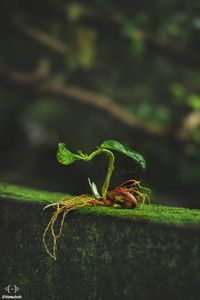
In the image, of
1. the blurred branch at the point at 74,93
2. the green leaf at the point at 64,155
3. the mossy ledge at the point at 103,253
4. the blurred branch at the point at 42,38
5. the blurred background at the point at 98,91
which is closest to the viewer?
the mossy ledge at the point at 103,253

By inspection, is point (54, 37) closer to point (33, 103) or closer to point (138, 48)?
point (33, 103)

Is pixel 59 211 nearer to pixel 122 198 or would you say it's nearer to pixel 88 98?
pixel 122 198

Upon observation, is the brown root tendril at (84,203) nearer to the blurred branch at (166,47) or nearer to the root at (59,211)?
the root at (59,211)

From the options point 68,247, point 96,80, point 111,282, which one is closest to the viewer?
point 111,282

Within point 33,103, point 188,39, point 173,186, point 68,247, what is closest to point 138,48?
point 188,39

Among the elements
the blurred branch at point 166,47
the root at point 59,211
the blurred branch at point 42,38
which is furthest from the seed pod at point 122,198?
the blurred branch at point 42,38

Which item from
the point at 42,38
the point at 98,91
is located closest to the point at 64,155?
the point at 42,38
